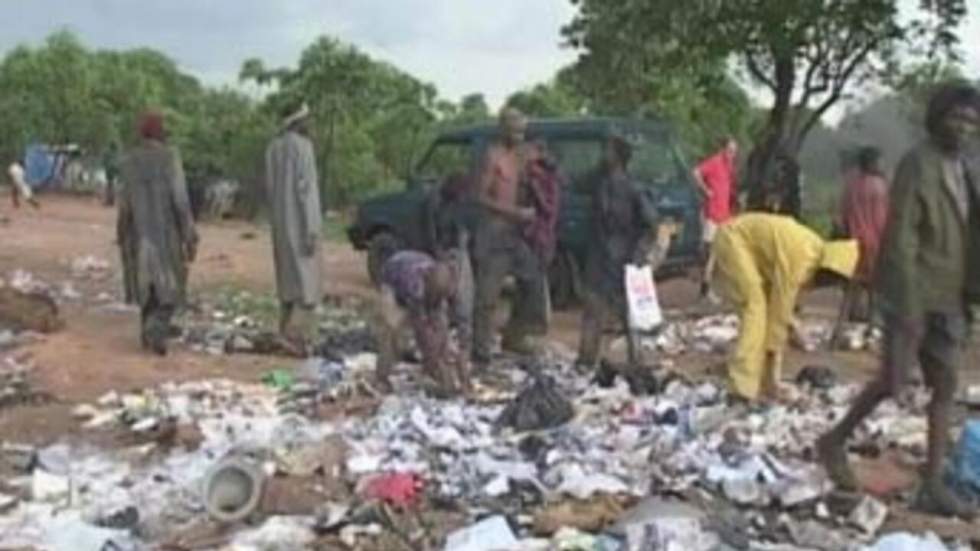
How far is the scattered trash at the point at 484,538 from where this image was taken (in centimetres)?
634

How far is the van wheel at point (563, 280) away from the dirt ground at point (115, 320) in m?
0.12

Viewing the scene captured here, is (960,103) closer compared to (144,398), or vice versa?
(960,103)

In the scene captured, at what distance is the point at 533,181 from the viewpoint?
1148 cm

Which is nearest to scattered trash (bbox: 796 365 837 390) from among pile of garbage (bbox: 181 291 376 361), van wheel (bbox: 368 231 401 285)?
pile of garbage (bbox: 181 291 376 361)

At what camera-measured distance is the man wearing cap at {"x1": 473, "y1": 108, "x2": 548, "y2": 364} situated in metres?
11.3

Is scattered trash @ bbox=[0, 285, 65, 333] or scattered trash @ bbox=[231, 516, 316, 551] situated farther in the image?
scattered trash @ bbox=[0, 285, 65, 333]

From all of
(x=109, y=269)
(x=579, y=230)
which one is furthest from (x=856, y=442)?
(x=109, y=269)

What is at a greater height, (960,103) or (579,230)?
(960,103)

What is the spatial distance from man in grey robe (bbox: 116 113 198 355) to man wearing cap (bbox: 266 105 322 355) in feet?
2.03

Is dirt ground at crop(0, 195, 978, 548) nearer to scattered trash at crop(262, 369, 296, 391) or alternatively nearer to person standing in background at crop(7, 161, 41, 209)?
scattered trash at crop(262, 369, 296, 391)

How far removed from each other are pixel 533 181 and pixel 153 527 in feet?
16.8

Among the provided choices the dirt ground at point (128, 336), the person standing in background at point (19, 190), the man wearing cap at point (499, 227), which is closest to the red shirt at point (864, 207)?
the dirt ground at point (128, 336)

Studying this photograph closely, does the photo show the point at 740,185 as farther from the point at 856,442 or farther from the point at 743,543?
the point at 743,543

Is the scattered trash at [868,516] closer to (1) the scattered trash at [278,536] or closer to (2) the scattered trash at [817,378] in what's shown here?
(1) the scattered trash at [278,536]
